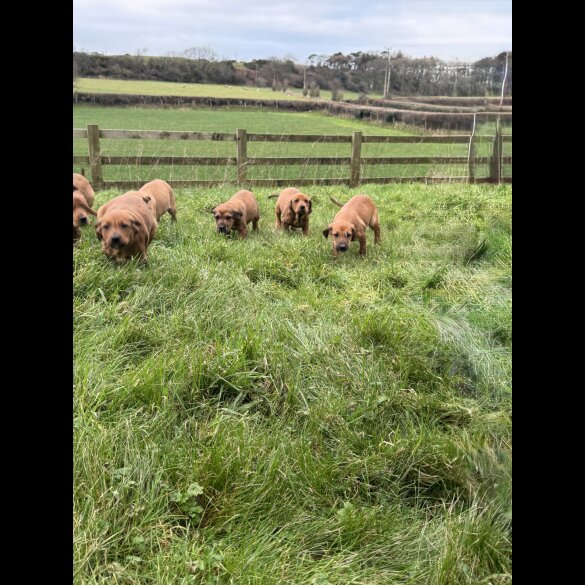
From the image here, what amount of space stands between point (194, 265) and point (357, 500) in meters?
3.64

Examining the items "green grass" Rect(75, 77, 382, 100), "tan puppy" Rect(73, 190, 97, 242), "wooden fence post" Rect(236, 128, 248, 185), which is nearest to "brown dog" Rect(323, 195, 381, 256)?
"tan puppy" Rect(73, 190, 97, 242)

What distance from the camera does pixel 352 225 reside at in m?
7.05

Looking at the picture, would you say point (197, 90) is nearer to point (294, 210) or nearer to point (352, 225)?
point (294, 210)

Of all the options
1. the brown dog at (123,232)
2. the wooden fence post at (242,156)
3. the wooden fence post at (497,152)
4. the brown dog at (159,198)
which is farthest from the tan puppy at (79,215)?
the wooden fence post at (242,156)

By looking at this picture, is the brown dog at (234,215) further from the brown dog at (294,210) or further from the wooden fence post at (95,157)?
the wooden fence post at (95,157)

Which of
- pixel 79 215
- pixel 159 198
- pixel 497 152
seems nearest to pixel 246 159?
pixel 159 198

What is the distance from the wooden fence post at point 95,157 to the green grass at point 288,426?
6791 millimetres

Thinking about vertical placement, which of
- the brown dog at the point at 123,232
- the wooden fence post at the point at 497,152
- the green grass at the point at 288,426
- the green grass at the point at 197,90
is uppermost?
the green grass at the point at 197,90

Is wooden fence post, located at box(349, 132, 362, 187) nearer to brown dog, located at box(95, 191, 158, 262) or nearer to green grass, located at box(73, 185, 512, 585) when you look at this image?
green grass, located at box(73, 185, 512, 585)

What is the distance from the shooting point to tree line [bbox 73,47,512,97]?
1.35 meters

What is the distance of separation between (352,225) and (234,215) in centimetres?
190

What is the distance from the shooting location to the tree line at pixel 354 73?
1.35 m

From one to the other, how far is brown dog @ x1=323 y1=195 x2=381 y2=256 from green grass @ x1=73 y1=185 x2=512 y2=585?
118 centimetres
